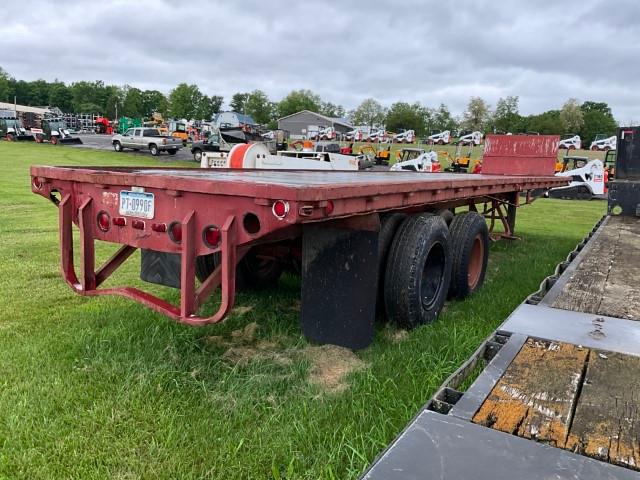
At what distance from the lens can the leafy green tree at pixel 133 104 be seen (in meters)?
114

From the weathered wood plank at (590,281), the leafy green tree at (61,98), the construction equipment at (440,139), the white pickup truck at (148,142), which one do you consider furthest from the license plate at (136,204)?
the leafy green tree at (61,98)

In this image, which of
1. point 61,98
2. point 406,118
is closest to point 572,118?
point 406,118

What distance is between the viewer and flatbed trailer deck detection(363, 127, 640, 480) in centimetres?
132

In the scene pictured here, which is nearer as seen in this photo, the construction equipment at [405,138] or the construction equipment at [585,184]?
the construction equipment at [585,184]

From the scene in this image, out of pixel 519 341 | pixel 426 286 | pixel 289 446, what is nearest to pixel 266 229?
pixel 289 446

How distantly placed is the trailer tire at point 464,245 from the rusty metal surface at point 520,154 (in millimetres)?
4711

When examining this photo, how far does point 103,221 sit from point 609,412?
9.85 feet

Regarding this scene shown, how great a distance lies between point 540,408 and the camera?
1.63 m

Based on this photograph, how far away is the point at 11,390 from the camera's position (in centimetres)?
315

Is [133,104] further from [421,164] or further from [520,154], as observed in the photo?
[520,154]

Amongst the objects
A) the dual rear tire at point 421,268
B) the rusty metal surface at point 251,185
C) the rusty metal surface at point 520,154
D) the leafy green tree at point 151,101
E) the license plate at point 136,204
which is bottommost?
the dual rear tire at point 421,268

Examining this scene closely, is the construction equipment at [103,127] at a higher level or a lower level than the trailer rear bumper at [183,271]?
higher

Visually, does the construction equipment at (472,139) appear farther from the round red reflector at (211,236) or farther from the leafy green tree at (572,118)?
the round red reflector at (211,236)

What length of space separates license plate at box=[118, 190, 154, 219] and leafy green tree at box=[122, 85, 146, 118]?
11960 centimetres
